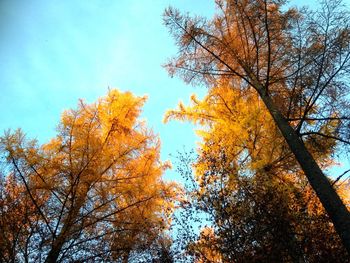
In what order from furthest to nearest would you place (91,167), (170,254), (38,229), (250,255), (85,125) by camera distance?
(85,125), (91,167), (170,254), (38,229), (250,255)

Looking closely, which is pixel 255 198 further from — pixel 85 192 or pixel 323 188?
pixel 85 192

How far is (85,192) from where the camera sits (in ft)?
20.4

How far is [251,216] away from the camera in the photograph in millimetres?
5066

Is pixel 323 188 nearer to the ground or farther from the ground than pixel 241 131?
nearer to the ground

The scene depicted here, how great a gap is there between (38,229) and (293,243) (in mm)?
4139

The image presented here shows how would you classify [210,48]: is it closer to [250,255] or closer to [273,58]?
[273,58]

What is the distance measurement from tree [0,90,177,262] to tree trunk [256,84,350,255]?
2.86m

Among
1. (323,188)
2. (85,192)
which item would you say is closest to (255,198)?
(323,188)

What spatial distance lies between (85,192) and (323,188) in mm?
4188

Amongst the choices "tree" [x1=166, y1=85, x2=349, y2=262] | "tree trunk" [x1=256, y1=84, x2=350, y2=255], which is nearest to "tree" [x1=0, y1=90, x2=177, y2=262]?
"tree" [x1=166, y1=85, x2=349, y2=262]

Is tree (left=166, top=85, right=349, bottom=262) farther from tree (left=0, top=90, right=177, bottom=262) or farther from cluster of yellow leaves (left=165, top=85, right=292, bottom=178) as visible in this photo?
tree (left=0, top=90, right=177, bottom=262)

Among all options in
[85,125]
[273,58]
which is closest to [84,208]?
[85,125]

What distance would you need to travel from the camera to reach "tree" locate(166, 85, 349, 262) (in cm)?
483

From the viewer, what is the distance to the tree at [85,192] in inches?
215
